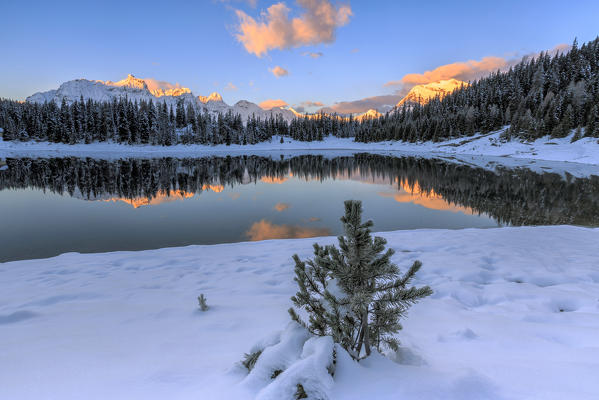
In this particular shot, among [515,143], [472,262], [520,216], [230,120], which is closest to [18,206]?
[472,262]

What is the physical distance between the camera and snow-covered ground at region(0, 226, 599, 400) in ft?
7.68

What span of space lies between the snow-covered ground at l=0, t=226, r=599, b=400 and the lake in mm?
4257

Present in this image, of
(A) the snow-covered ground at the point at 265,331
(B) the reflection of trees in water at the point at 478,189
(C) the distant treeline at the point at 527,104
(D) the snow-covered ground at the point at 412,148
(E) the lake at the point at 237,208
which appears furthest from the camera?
(C) the distant treeline at the point at 527,104

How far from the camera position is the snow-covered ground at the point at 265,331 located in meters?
2.34

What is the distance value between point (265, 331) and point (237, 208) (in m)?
14.4

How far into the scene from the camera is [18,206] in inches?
676

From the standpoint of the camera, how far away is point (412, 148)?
9188 cm

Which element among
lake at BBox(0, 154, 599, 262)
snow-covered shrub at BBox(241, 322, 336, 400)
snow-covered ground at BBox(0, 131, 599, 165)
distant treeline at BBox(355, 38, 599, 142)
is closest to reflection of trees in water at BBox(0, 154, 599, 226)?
lake at BBox(0, 154, 599, 262)

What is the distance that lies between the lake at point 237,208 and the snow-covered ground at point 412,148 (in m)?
32.4

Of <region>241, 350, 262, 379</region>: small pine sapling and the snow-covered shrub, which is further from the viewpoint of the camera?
<region>241, 350, 262, 379</region>: small pine sapling

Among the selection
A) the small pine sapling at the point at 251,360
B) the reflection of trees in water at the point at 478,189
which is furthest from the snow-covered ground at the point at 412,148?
the small pine sapling at the point at 251,360

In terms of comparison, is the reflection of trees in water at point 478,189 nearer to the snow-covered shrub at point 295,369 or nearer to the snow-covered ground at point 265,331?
the snow-covered ground at point 265,331

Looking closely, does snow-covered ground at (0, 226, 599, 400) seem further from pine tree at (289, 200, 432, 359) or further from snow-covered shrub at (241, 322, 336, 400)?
pine tree at (289, 200, 432, 359)

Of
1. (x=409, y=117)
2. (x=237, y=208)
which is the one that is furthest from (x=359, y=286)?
(x=409, y=117)
